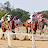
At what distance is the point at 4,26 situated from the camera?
1309cm

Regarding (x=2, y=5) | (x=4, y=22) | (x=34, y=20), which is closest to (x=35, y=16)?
(x=34, y=20)

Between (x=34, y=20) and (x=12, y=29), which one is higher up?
(x=34, y=20)

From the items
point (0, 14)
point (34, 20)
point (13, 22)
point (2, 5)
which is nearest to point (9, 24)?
point (13, 22)

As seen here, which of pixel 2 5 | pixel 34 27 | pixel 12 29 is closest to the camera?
pixel 34 27

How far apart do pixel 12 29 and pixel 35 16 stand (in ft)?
7.45

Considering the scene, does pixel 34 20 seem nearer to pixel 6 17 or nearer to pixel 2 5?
pixel 6 17

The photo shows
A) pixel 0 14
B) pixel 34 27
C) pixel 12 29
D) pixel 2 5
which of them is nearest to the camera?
pixel 34 27

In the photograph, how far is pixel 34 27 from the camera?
37.4 ft

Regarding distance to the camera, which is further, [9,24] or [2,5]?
[2,5]

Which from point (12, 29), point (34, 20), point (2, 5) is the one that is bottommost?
point (12, 29)

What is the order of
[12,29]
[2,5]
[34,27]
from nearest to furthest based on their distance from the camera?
1. [34,27]
2. [12,29]
3. [2,5]

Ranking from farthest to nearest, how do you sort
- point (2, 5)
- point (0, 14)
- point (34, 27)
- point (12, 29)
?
point (2, 5) → point (0, 14) → point (12, 29) → point (34, 27)

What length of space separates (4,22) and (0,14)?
3518cm

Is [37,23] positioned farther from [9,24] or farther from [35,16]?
[9,24]
